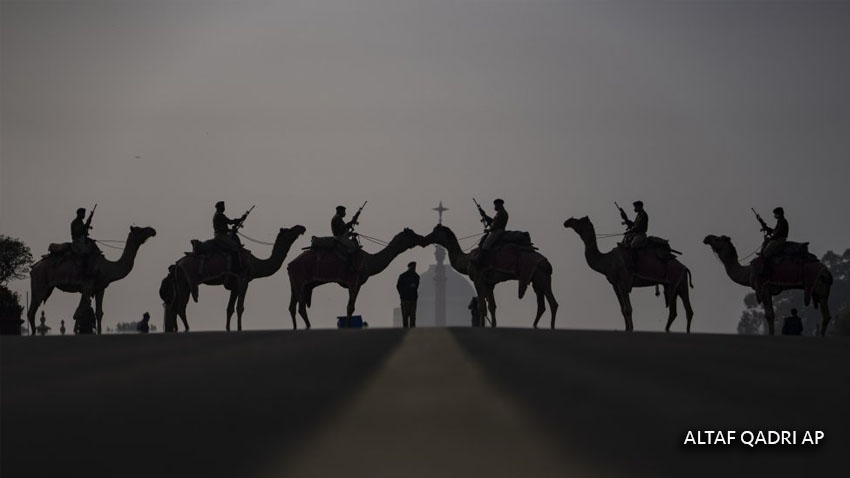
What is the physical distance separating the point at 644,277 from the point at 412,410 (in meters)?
23.5

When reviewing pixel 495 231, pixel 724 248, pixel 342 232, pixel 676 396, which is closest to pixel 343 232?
pixel 342 232

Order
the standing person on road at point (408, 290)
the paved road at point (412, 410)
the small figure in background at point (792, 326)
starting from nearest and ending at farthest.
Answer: the paved road at point (412, 410)
the standing person on road at point (408, 290)
the small figure in background at point (792, 326)

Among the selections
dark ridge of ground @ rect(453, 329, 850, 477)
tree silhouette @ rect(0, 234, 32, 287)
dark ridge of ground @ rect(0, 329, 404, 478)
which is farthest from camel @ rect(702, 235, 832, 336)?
tree silhouette @ rect(0, 234, 32, 287)

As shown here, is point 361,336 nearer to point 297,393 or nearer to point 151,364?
point 151,364

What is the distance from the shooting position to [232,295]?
38.4m

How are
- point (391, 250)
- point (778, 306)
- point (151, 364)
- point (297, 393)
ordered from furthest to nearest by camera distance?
point (778, 306) < point (391, 250) < point (151, 364) < point (297, 393)

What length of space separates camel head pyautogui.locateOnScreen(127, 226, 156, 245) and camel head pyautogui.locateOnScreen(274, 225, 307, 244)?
3740 millimetres

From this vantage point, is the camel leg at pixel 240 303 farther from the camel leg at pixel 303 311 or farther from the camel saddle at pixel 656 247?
the camel saddle at pixel 656 247

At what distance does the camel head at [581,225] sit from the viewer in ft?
130

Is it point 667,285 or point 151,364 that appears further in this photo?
point 667,285

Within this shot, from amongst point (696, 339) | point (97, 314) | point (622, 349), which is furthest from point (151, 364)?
point (97, 314)

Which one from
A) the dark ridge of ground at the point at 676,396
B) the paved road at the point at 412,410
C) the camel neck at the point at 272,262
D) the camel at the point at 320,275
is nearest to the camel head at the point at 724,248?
the camel at the point at 320,275

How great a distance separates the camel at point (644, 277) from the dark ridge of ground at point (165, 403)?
15.1 meters

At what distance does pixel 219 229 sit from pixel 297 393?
22.5m
